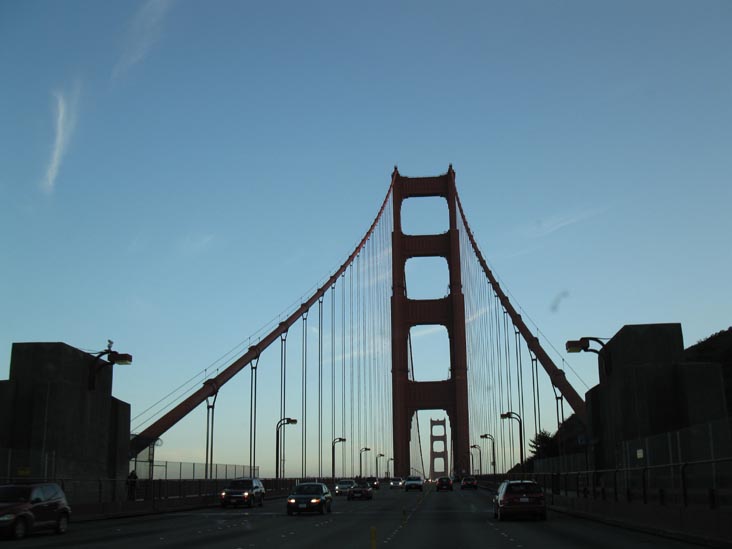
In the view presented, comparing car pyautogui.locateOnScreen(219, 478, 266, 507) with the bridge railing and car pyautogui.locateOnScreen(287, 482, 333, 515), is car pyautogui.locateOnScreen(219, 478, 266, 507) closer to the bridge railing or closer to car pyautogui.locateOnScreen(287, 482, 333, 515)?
car pyautogui.locateOnScreen(287, 482, 333, 515)

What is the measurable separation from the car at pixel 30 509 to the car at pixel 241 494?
18.5 m

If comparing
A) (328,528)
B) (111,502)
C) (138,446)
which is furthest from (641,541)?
(138,446)

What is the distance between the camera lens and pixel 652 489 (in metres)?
23.2

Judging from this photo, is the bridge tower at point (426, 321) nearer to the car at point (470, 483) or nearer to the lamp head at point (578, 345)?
the car at point (470, 483)

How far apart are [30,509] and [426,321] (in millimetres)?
70369

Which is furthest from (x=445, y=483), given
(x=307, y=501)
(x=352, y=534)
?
(x=352, y=534)

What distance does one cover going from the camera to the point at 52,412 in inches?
1323

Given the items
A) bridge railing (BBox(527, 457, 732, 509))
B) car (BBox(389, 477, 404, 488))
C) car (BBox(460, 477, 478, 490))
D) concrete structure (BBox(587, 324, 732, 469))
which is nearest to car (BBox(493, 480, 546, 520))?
bridge railing (BBox(527, 457, 732, 509))

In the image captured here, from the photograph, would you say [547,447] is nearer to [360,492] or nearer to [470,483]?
[470,483]

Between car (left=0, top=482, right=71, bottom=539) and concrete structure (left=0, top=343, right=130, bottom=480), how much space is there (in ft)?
19.0

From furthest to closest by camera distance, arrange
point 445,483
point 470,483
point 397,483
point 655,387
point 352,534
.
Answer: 1. point 397,483
2. point 470,483
3. point 445,483
4. point 655,387
5. point 352,534

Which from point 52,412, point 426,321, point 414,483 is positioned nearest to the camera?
point 52,412

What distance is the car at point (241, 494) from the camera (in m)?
44.1

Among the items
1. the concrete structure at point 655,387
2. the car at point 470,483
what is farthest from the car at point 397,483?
the concrete structure at point 655,387
